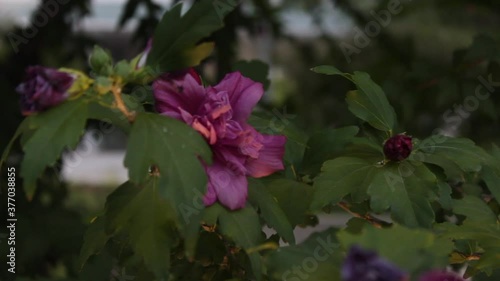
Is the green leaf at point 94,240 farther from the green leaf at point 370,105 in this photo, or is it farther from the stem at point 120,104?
the green leaf at point 370,105

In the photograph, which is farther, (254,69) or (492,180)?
(254,69)

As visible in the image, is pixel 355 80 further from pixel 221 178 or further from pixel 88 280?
pixel 88 280

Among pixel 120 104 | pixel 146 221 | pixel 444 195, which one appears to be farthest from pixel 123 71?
pixel 444 195

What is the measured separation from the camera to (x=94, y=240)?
2.58 feet

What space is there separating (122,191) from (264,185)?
0.17 meters

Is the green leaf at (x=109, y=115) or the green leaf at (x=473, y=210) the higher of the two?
the green leaf at (x=109, y=115)

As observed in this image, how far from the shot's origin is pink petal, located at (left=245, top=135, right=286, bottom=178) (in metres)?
0.78

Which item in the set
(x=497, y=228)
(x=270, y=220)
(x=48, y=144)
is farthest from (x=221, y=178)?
(x=497, y=228)

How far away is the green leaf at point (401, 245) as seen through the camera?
51 cm

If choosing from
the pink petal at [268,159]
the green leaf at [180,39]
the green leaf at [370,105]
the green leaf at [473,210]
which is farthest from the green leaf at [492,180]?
the green leaf at [180,39]

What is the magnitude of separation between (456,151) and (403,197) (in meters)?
0.13

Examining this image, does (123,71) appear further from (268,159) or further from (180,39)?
(268,159)

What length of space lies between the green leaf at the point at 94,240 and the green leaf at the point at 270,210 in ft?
0.51

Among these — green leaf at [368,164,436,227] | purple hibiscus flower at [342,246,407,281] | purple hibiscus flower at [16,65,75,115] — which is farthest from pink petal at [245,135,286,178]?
purple hibiscus flower at [342,246,407,281]
